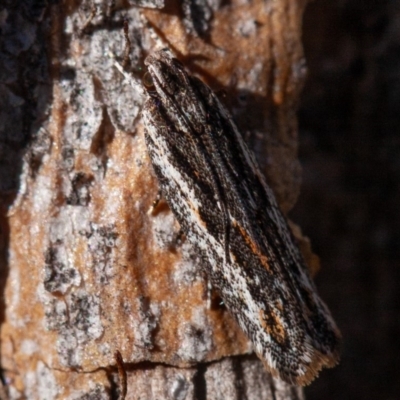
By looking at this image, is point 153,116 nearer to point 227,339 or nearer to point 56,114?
point 56,114

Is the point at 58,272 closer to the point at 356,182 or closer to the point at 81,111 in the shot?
the point at 81,111

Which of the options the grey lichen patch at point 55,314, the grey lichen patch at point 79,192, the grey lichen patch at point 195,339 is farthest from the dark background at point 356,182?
the grey lichen patch at point 55,314

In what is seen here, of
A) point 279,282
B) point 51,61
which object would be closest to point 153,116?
point 51,61

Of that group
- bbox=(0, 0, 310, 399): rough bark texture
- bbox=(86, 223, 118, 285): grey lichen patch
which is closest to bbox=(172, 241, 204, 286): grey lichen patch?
bbox=(0, 0, 310, 399): rough bark texture

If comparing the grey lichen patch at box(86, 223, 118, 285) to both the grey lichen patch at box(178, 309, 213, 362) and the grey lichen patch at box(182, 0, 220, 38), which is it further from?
the grey lichen patch at box(182, 0, 220, 38)

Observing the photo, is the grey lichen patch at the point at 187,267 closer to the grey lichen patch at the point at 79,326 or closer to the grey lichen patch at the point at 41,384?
the grey lichen patch at the point at 79,326
